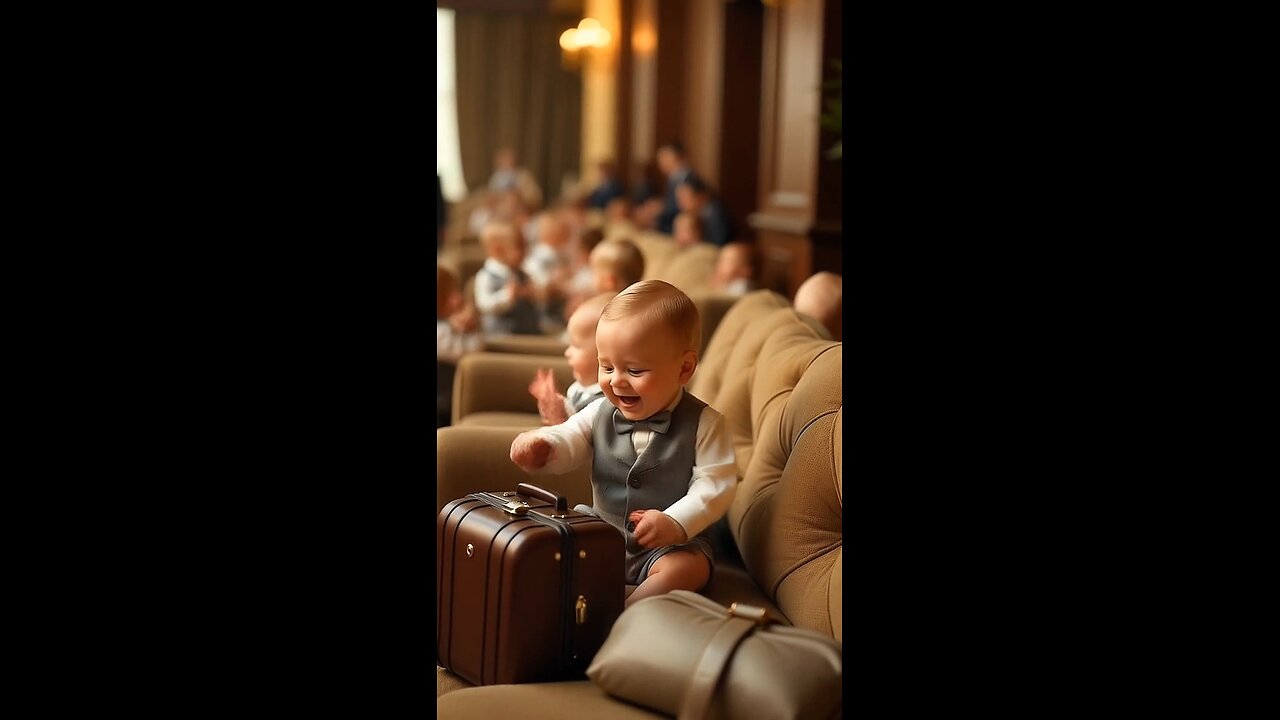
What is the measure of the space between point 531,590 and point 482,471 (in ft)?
2.16

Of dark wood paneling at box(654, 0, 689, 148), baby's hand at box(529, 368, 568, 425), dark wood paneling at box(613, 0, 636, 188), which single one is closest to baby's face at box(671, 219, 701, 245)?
dark wood paneling at box(654, 0, 689, 148)

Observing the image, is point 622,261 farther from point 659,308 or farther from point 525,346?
point 659,308

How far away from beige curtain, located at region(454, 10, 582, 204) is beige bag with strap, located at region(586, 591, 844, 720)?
1456 cm

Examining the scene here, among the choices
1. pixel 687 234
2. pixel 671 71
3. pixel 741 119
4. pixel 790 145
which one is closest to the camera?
pixel 790 145

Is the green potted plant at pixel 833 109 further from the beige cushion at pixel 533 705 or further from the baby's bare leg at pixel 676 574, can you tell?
the beige cushion at pixel 533 705

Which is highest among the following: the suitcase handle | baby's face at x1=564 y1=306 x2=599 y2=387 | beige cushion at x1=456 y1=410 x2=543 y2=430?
baby's face at x1=564 y1=306 x2=599 y2=387

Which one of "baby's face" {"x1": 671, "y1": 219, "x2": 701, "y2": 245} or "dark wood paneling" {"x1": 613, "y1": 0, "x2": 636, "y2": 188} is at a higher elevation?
"dark wood paneling" {"x1": 613, "y1": 0, "x2": 636, "y2": 188}

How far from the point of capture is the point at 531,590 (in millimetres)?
1760

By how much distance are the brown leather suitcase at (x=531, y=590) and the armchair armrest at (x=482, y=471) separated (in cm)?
48

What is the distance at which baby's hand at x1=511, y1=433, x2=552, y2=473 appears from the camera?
81.0 inches

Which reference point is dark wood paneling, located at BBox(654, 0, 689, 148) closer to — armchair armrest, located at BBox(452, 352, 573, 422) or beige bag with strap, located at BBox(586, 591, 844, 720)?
armchair armrest, located at BBox(452, 352, 573, 422)

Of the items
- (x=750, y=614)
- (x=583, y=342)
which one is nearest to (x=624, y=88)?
(x=583, y=342)
